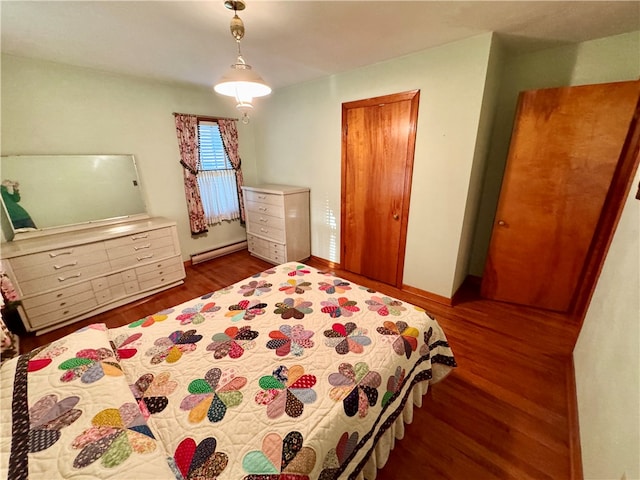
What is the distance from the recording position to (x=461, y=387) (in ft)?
5.36

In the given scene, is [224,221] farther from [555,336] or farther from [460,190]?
[555,336]

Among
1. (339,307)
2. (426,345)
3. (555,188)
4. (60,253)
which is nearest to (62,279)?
(60,253)

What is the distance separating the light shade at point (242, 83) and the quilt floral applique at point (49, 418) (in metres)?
1.46

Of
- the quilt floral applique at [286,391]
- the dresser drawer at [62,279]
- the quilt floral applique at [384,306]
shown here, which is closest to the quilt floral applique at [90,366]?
the quilt floral applique at [286,391]

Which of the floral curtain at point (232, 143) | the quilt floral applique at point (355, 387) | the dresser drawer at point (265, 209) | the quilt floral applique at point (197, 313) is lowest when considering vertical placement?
the quilt floral applique at point (355, 387)

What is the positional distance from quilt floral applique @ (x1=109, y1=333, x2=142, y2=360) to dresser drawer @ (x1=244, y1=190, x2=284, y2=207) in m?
2.20

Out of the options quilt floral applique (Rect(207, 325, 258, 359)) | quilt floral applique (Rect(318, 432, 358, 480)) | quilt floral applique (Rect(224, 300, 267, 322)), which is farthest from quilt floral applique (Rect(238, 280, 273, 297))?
quilt floral applique (Rect(318, 432, 358, 480))

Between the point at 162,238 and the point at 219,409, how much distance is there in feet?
8.17

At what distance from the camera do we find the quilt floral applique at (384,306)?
54.2 inches

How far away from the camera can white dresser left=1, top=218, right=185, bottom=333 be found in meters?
2.08

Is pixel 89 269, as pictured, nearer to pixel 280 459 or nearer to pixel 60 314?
pixel 60 314

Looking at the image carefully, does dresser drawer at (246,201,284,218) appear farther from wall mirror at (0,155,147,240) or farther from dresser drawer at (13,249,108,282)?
dresser drawer at (13,249,108,282)

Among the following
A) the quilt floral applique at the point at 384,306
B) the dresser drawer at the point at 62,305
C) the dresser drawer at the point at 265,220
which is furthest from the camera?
the dresser drawer at the point at 265,220

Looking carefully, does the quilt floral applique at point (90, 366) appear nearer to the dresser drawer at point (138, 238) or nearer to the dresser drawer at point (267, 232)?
the dresser drawer at point (138, 238)
